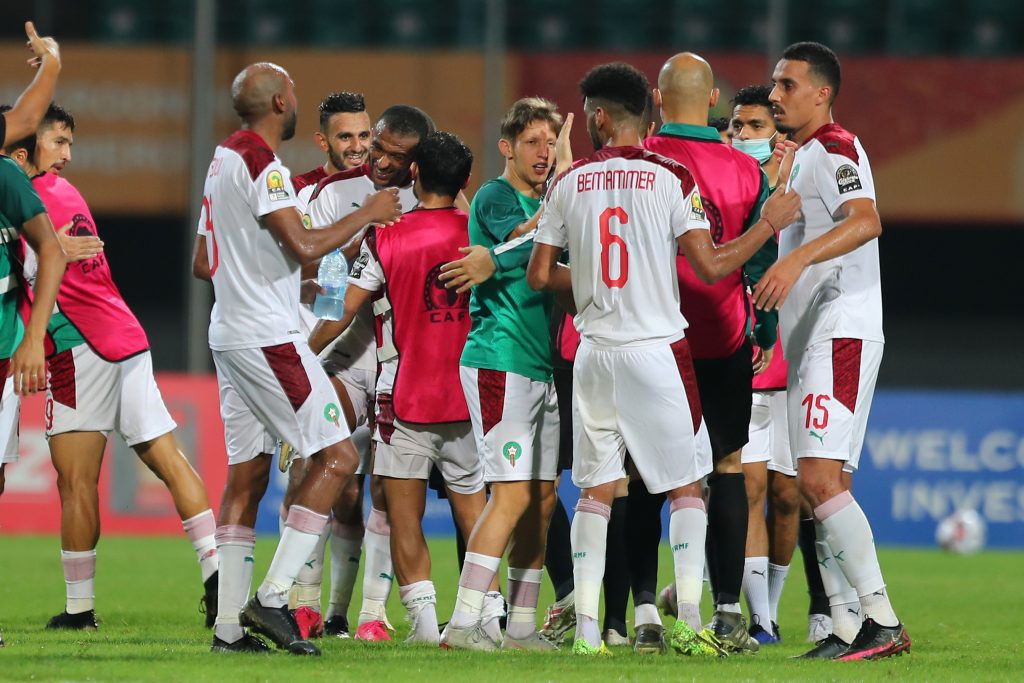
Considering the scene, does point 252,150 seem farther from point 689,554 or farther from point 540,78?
point 540,78

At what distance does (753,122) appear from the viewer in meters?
8.13

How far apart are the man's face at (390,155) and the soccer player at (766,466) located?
170 cm

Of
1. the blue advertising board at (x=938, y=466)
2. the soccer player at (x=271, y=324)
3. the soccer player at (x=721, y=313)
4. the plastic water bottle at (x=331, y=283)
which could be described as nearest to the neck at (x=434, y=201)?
the plastic water bottle at (x=331, y=283)

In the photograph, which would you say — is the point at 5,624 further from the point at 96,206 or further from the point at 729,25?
the point at 729,25

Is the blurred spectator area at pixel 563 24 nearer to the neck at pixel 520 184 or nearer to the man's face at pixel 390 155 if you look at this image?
the man's face at pixel 390 155

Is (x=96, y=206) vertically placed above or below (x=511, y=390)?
above

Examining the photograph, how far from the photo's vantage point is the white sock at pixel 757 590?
7.11 m

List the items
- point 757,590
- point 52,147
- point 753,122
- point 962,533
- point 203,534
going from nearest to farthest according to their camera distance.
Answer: point 757,590 < point 52,147 < point 203,534 < point 753,122 < point 962,533

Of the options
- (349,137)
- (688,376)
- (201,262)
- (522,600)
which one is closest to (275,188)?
(201,262)

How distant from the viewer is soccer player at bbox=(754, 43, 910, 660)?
237 inches

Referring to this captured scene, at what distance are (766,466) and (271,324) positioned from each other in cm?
299

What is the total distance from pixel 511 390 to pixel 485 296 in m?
0.44

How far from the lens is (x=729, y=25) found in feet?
66.1

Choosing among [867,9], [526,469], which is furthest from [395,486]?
[867,9]
